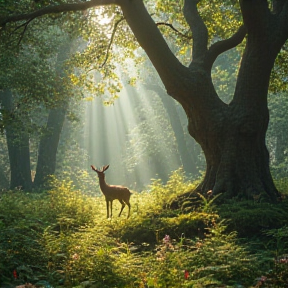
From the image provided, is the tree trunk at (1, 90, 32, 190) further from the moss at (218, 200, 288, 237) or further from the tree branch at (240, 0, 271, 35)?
the moss at (218, 200, 288, 237)

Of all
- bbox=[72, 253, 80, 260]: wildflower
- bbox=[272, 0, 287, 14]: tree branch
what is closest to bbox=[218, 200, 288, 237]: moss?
bbox=[72, 253, 80, 260]: wildflower

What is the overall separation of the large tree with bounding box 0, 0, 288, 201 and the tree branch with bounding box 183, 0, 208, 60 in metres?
1.14

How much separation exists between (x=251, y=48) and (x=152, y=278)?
8.25m

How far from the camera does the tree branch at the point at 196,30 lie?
1324cm

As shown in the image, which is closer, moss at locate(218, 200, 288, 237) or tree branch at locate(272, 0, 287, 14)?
moss at locate(218, 200, 288, 237)

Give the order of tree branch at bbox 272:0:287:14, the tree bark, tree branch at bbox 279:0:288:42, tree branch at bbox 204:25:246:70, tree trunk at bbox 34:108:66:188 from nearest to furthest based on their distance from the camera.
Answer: tree branch at bbox 279:0:288:42, tree branch at bbox 272:0:287:14, tree branch at bbox 204:25:246:70, the tree bark, tree trunk at bbox 34:108:66:188

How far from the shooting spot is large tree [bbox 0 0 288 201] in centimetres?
1146

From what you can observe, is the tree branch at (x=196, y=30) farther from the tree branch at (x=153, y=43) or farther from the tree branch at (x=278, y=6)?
the tree branch at (x=278, y=6)

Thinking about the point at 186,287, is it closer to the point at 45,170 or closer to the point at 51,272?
the point at 51,272

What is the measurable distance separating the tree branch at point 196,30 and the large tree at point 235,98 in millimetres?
1143

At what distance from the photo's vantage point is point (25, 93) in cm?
1778

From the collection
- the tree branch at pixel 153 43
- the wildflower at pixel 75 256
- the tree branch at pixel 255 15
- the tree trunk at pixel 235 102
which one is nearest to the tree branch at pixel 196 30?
the tree trunk at pixel 235 102

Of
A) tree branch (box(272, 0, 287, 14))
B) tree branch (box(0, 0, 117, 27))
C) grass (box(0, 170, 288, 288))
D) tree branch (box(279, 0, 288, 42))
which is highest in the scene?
tree branch (box(0, 0, 117, 27))

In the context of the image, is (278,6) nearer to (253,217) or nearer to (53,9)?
(53,9)
